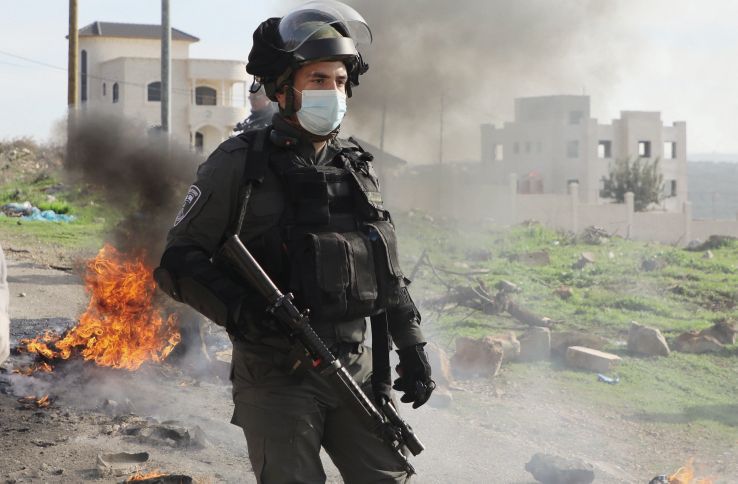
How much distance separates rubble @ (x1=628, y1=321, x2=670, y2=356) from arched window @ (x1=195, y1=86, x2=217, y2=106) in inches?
1182

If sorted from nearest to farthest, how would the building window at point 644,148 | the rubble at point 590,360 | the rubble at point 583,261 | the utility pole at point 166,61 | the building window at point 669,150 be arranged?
the rubble at point 590,360 < the utility pole at point 166,61 < the rubble at point 583,261 < the building window at point 644,148 < the building window at point 669,150

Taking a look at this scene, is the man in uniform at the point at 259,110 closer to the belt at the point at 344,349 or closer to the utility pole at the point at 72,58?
the belt at the point at 344,349

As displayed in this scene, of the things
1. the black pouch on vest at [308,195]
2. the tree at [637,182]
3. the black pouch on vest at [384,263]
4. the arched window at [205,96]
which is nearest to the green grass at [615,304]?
the black pouch on vest at [384,263]

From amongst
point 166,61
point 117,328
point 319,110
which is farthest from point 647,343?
point 166,61

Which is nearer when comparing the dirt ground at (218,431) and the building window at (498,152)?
the dirt ground at (218,431)

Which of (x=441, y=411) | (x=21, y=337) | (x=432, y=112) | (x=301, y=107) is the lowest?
(x=441, y=411)

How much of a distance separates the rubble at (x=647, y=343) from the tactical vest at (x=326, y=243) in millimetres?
7124

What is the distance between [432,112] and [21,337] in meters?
18.7

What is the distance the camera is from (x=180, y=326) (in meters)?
6.70

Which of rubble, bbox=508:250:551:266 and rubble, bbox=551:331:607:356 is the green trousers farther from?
rubble, bbox=508:250:551:266

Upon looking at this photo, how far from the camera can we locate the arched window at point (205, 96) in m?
37.9

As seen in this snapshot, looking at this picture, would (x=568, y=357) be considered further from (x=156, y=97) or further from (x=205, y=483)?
(x=156, y=97)

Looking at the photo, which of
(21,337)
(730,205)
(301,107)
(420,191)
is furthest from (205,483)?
(730,205)

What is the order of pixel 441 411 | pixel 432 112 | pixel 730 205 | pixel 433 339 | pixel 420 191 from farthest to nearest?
1. pixel 730 205
2. pixel 420 191
3. pixel 432 112
4. pixel 433 339
5. pixel 441 411
